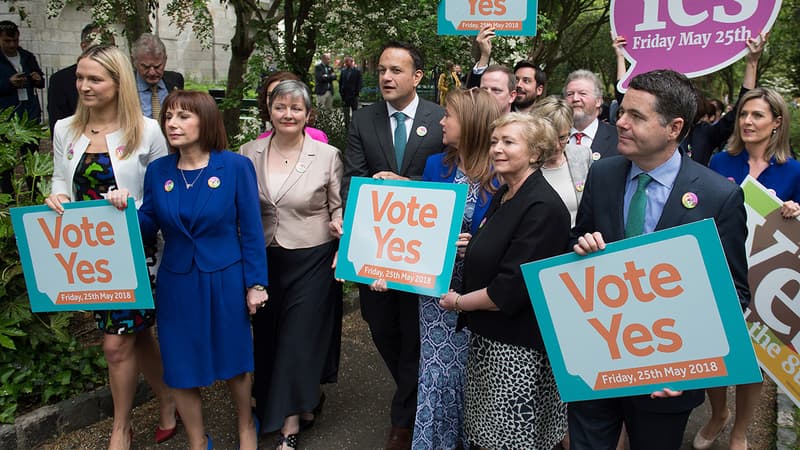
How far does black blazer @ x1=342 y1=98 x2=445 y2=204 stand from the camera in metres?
3.98

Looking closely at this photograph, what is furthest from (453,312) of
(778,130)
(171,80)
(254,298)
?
(171,80)

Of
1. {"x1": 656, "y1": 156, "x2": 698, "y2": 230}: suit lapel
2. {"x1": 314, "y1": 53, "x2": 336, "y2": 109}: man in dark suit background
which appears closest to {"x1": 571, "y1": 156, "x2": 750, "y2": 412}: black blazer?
{"x1": 656, "y1": 156, "x2": 698, "y2": 230}: suit lapel

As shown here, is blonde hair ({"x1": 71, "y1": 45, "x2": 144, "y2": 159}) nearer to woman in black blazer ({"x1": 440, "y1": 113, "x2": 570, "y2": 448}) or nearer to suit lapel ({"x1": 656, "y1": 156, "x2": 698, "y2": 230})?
woman in black blazer ({"x1": 440, "y1": 113, "x2": 570, "y2": 448})

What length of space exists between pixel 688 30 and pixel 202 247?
322 centimetres

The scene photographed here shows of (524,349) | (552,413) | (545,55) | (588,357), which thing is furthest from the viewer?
(545,55)

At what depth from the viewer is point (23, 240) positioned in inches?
134

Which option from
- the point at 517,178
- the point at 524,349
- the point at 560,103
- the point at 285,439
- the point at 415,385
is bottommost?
the point at 285,439

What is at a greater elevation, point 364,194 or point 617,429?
point 364,194

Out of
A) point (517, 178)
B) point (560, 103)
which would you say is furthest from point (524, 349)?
point (560, 103)

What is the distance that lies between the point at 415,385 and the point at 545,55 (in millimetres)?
14579

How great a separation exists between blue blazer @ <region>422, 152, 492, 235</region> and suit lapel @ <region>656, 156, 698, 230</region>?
100cm

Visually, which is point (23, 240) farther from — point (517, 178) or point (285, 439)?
point (517, 178)

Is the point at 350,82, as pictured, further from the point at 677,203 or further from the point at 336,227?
the point at 677,203

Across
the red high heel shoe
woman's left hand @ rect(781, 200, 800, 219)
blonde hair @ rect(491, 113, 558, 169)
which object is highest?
blonde hair @ rect(491, 113, 558, 169)
